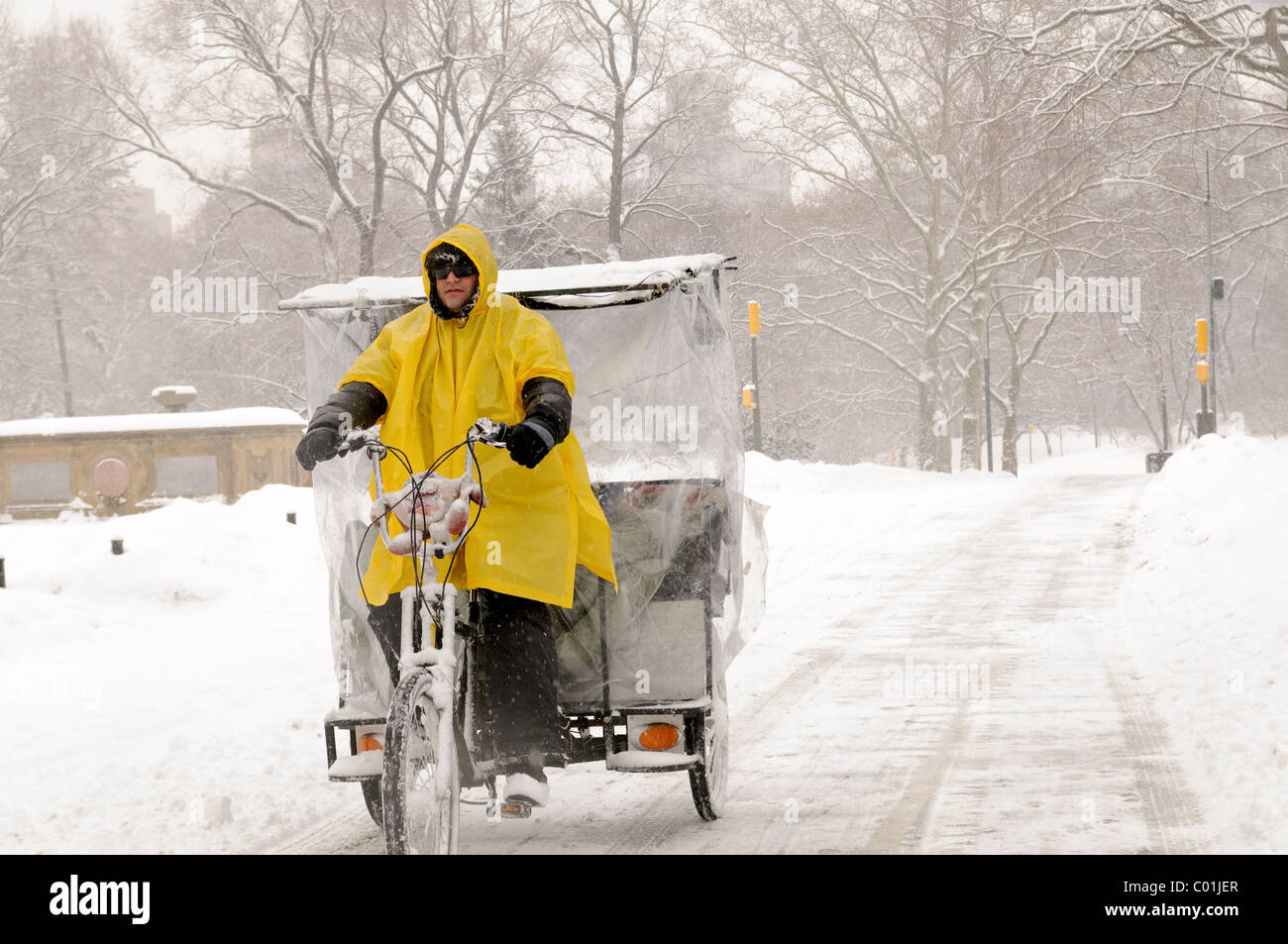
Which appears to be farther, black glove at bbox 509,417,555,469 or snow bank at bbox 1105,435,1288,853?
snow bank at bbox 1105,435,1288,853

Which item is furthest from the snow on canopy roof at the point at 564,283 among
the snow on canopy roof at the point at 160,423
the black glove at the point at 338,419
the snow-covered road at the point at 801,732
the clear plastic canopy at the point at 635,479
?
the snow on canopy roof at the point at 160,423

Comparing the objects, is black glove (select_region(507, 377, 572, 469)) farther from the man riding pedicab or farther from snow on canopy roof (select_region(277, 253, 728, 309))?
snow on canopy roof (select_region(277, 253, 728, 309))

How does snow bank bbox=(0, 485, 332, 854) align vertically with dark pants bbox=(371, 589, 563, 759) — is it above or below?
below

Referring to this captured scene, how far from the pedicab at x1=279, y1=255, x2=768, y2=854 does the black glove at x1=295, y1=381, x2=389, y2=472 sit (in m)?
0.08

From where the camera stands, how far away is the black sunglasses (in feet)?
15.6

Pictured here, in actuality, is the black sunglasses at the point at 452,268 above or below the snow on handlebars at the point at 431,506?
above

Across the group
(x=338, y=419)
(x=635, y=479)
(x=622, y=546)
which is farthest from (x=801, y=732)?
(x=338, y=419)

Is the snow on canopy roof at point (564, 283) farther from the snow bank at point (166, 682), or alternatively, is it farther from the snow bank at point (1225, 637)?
the snow bank at point (1225, 637)

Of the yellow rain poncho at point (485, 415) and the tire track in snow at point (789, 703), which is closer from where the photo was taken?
the yellow rain poncho at point (485, 415)

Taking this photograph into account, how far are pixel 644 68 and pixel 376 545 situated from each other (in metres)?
31.5

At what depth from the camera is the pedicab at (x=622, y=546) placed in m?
4.94

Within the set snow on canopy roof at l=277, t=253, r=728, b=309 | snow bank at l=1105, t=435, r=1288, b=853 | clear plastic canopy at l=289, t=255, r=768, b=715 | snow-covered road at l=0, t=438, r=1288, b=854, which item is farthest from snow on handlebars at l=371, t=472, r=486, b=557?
snow bank at l=1105, t=435, r=1288, b=853

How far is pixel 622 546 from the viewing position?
5.53 meters

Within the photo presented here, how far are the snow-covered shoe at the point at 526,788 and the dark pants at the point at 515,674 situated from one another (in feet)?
0.26
